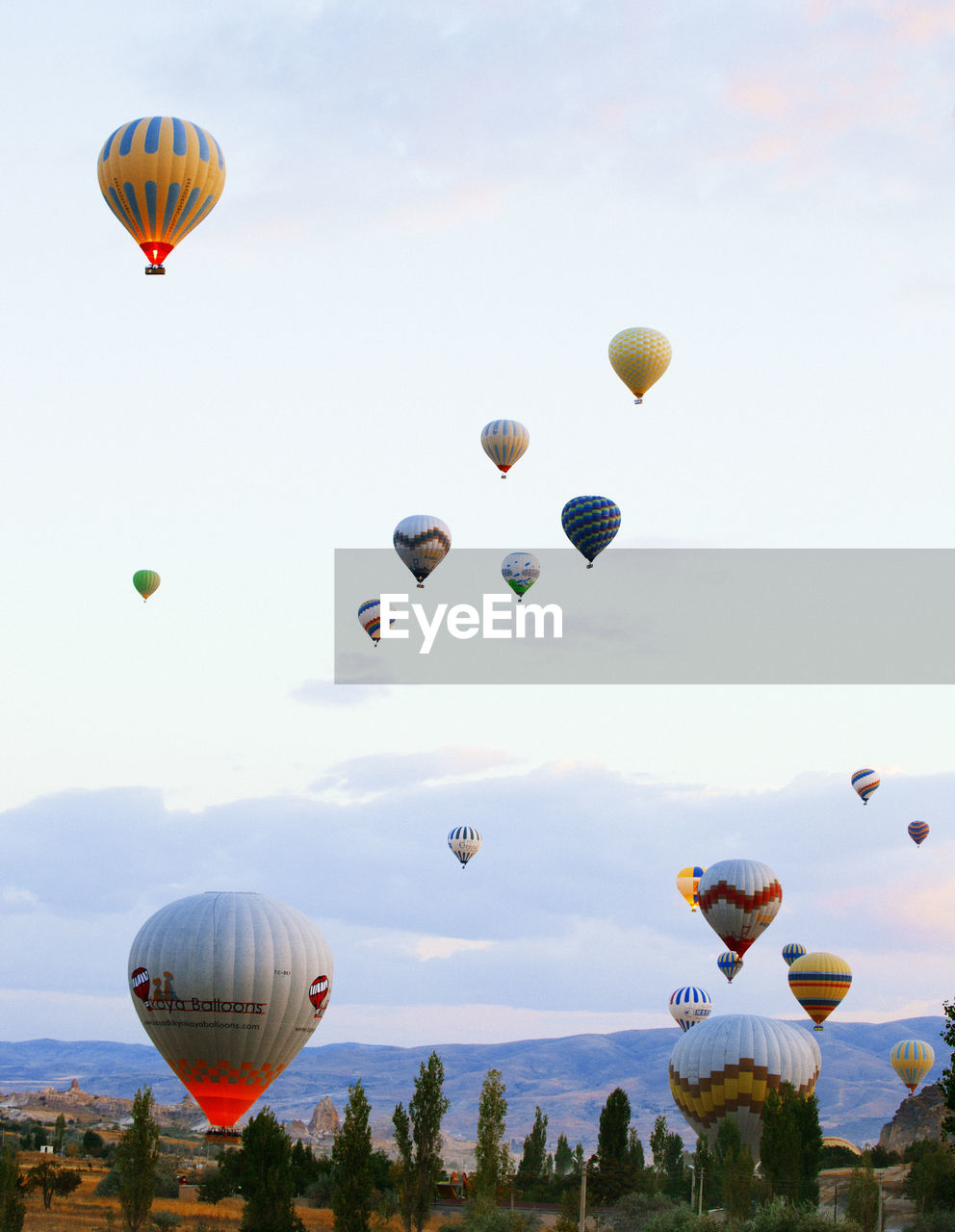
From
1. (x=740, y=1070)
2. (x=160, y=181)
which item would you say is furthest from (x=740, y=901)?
(x=160, y=181)

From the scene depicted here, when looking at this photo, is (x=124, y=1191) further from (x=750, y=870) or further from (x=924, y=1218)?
(x=750, y=870)

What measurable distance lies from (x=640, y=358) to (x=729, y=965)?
44.6 m

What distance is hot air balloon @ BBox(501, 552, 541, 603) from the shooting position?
305 feet

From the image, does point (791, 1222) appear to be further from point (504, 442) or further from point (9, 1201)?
point (504, 442)

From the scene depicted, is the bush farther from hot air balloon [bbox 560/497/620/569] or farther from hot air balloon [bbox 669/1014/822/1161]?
hot air balloon [bbox 560/497/620/569]

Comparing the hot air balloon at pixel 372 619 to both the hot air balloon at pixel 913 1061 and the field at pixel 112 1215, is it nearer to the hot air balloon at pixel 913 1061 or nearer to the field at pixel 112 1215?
the field at pixel 112 1215

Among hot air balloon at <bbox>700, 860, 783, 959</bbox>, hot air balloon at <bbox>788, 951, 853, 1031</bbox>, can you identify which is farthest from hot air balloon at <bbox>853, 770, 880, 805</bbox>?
hot air balloon at <bbox>700, 860, 783, 959</bbox>

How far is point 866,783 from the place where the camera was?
383 feet

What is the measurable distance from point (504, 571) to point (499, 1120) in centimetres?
3657

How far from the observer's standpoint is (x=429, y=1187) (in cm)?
6188

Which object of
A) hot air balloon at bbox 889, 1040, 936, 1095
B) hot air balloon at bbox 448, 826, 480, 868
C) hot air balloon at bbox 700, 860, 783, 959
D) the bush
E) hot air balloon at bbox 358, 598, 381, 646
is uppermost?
hot air balloon at bbox 358, 598, 381, 646

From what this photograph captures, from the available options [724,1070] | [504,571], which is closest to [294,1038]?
[724,1070]

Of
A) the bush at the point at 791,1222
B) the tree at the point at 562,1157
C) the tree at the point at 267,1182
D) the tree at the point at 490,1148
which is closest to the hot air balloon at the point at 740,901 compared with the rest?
the tree at the point at 562,1157

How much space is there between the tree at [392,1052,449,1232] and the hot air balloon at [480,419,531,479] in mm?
37845
